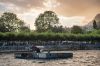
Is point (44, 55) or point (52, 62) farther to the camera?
point (44, 55)

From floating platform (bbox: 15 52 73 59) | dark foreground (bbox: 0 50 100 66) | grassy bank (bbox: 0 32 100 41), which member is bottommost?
dark foreground (bbox: 0 50 100 66)

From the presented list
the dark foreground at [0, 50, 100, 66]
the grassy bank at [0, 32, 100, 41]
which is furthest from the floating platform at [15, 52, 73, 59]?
the grassy bank at [0, 32, 100, 41]

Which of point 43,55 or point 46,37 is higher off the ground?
point 46,37

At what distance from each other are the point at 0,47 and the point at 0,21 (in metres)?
46.7

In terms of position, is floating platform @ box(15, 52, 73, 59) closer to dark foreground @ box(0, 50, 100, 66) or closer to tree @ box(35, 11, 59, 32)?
dark foreground @ box(0, 50, 100, 66)

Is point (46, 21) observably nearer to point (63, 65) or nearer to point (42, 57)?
point (42, 57)

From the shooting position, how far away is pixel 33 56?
54.8m

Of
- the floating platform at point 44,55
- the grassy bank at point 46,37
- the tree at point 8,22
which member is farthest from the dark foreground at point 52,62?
the tree at point 8,22

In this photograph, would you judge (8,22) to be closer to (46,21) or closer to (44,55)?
(46,21)

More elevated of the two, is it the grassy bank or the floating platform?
the grassy bank

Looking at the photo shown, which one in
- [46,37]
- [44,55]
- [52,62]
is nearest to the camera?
[52,62]

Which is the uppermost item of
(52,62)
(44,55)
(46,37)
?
(46,37)

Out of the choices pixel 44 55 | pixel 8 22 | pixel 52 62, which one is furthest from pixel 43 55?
pixel 8 22

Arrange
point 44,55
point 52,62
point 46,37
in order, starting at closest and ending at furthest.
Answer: point 52,62 < point 44,55 < point 46,37
